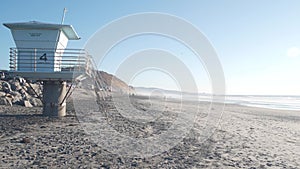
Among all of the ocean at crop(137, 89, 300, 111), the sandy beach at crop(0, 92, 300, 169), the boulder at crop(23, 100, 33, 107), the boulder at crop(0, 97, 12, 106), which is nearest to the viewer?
the sandy beach at crop(0, 92, 300, 169)

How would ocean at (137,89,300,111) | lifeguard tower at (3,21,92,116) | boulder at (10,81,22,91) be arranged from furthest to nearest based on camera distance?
ocean at (137,89,300,111), boulder at (10,81,22,91), lifeguard tower at (3,21,92,116)

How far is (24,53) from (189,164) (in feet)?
44.2

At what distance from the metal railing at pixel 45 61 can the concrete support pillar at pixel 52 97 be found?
1077mm

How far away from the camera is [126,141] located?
13.5m

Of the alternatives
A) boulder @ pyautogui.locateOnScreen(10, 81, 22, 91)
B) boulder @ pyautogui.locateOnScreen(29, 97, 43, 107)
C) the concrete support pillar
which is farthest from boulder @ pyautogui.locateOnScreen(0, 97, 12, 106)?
the concrete support pillar

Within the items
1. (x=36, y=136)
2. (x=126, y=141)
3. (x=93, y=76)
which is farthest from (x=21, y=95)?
(x=126, y=141)

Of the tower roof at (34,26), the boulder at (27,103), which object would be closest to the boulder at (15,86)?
the boulder at (27,103)

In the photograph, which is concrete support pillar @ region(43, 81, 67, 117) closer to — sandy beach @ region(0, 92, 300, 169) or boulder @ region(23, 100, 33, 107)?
sandy beach @ region(0, 92, 300, 169)

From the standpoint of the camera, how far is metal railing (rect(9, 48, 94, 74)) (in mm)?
18547

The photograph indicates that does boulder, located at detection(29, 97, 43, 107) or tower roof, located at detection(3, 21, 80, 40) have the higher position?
tower roof, located at detection(3, 21, 80, 40)

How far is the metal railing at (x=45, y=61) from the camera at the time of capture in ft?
60.8

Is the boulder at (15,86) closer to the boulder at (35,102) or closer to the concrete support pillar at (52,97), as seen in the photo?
the boulder at (35,102)

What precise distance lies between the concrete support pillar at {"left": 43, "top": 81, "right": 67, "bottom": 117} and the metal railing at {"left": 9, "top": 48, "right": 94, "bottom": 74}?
42.4 inches

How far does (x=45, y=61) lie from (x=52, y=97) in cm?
244
